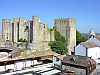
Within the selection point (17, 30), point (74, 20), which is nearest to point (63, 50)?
point (74, 20)

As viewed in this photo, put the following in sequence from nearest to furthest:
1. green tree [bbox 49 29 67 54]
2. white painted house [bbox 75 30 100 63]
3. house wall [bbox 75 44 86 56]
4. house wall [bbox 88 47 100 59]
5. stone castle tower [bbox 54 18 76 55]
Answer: white painted house [bbox 75 30 100 63] < house wall [bbox 88 47 100 59] < house wall [bbox 75 44 86 56] < green tree [bbox 49 29 67 54] < stone castle tower [bbox 54 18 76 55]

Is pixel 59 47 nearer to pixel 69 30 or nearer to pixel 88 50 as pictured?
pixel 69 30

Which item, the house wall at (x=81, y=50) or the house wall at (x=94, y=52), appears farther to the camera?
the house wall at (x=81, y=50)

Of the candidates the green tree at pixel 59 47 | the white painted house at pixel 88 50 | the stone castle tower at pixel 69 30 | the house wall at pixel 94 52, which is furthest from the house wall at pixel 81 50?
the stone castle tower at pixel 69 30

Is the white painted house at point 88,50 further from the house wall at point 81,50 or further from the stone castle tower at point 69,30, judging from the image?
the stone castle tower at point 69,30

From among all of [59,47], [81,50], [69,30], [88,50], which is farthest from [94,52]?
[69,30]

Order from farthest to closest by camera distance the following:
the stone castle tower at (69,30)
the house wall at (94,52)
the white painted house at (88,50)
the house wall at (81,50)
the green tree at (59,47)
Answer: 1. the stone castle tower at (69,30)
2. the green tree at (59,47)
3. the house wall at (81,50)
4. the house wall at (94,52)
5. the white painted house at (88,50)

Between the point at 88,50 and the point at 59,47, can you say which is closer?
the point at 88,50

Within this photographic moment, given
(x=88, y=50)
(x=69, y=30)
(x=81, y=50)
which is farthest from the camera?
(x=69, y=30)

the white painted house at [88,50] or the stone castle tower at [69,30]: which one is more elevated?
the stone castle tower at [69,30]

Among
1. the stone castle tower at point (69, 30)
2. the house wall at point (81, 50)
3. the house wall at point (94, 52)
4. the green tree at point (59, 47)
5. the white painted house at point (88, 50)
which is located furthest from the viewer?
the stone castle tower at point (69, 30)

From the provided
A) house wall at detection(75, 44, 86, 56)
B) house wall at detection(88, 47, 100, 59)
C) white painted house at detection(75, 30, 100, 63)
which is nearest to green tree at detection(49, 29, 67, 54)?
white painted house at detection(75, 30, 100, 63)

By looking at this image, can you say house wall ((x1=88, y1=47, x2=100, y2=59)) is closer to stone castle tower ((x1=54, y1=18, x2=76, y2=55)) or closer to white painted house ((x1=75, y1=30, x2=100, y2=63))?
white painted house ((x1=75, y1=30, x2=100, y2=63))

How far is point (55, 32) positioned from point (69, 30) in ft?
11.5
